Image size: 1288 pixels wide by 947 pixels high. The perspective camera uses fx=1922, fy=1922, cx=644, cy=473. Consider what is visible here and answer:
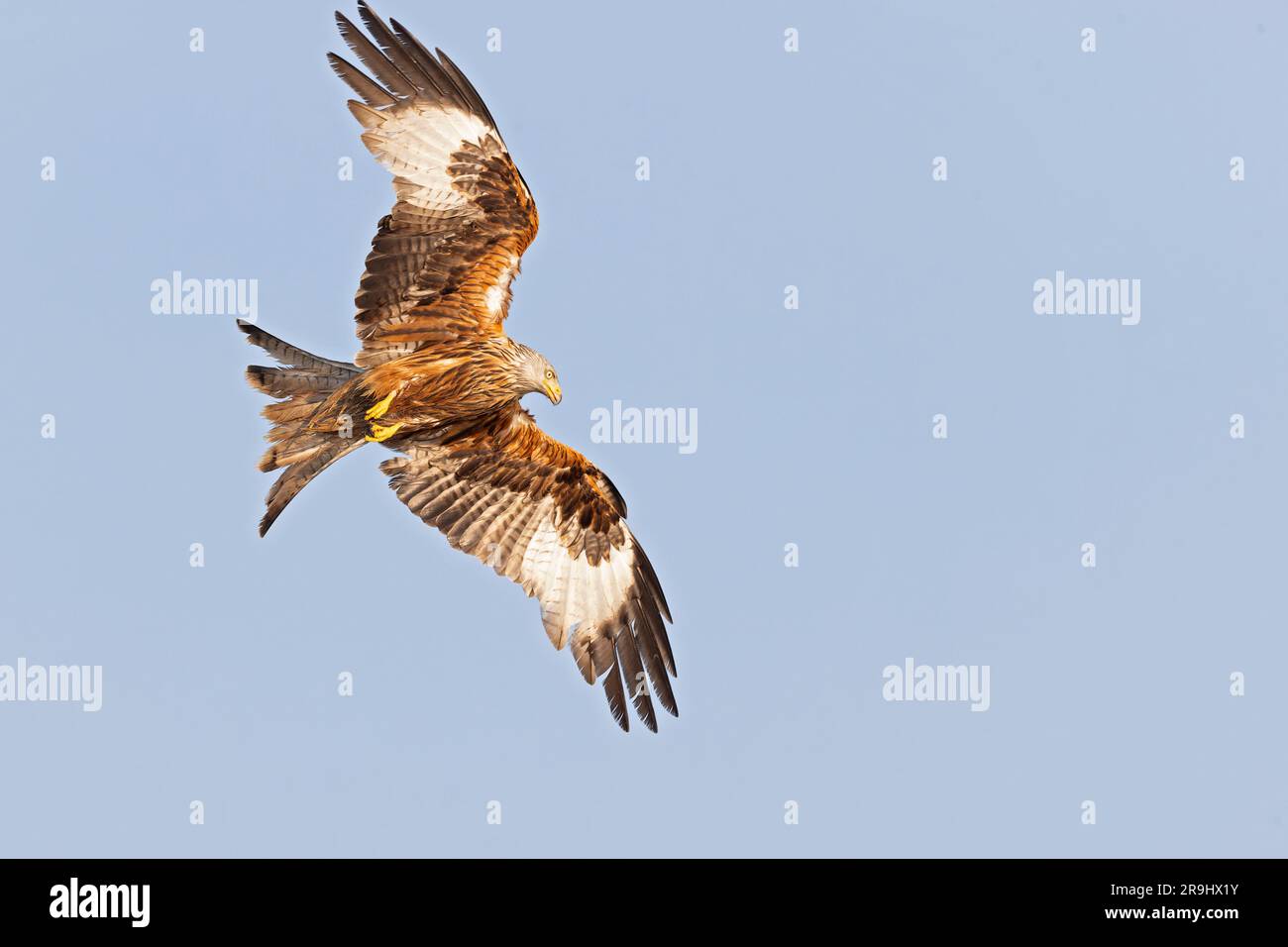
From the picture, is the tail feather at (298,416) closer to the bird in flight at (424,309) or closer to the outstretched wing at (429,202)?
the bird in flight at (424,309)

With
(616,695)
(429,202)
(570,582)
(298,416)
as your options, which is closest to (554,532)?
(570,582)

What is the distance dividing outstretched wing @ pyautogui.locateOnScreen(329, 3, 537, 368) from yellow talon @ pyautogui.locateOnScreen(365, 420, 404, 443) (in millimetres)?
481

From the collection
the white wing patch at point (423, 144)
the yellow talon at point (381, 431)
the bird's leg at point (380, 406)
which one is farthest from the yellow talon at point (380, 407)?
the white wing patch at point (423, 144)

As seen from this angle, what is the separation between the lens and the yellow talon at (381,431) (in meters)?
14.3

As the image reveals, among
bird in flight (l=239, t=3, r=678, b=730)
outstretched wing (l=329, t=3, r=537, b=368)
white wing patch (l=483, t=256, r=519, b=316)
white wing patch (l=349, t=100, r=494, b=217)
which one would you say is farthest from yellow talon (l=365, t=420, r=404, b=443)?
white wing patch (l=349, t=100, r=494, b=217)

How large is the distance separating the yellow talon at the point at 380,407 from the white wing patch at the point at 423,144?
1381mm

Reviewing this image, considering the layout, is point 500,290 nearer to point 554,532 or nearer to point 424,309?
point 424,309

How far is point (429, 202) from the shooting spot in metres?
14.1

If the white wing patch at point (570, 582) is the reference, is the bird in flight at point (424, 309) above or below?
above

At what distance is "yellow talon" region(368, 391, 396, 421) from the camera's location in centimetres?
1416

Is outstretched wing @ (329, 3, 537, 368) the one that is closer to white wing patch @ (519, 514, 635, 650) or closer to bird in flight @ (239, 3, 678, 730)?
bird in flight @ (239, 3, 678, 730)

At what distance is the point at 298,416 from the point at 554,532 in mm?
2493

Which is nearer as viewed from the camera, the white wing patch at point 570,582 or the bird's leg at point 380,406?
the bird's leg at point 380,406
